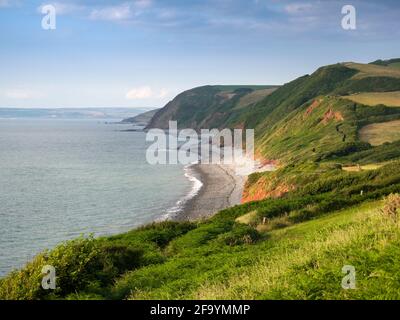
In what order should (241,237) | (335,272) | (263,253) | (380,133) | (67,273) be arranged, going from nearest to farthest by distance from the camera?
(335,272), (67,273), (263,253), (241,237), (380,133)

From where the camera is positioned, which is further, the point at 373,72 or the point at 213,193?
the point at 373,72

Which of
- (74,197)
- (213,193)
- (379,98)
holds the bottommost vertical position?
(74,197)

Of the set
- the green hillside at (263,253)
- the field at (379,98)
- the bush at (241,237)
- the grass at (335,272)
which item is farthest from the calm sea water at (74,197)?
the field at (379,98)

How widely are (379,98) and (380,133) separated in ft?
113

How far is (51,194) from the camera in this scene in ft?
238

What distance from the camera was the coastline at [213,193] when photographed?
A: 5872cm

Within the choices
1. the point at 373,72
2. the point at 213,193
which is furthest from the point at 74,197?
the point at 373,72

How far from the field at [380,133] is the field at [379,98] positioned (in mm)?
16150

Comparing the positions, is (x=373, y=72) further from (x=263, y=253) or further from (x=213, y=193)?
(x=263, y=253)

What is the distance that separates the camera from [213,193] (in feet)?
237

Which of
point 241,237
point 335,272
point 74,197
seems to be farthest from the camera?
point 74,197

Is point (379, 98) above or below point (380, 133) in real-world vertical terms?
above
